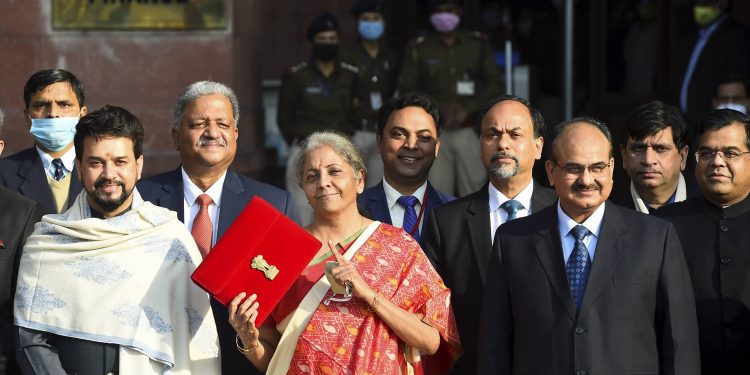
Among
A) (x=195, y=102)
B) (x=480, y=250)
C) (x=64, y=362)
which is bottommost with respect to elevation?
(x=64, y=362)

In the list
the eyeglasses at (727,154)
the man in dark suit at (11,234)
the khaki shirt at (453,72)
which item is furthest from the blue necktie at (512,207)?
the khaki shirt at (453,72)

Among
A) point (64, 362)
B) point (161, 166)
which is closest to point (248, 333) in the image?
point (64, 362)

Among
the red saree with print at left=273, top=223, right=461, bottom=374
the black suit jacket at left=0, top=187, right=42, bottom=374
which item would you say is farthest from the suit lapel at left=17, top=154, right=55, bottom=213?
the red saree with print at left=273, top=223, right=461, bottom=374

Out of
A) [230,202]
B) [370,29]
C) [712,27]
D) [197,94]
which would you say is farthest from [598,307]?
[370,29]

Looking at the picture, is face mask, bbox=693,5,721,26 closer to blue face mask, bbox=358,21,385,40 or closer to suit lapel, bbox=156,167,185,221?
blue face mask, bbox=358,21,385,40

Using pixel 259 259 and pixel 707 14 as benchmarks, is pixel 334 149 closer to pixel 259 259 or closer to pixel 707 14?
pixel 259 259

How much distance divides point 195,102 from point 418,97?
109 centimetres

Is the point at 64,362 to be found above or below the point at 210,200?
below

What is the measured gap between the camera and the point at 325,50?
10430mm

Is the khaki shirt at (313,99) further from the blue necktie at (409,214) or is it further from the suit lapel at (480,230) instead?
the suit lapel at (480,230)

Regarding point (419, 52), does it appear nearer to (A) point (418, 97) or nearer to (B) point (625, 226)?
(A) point (418, 97)

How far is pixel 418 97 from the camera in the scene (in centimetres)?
660

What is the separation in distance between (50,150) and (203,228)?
108cm

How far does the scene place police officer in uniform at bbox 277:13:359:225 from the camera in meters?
10.4
